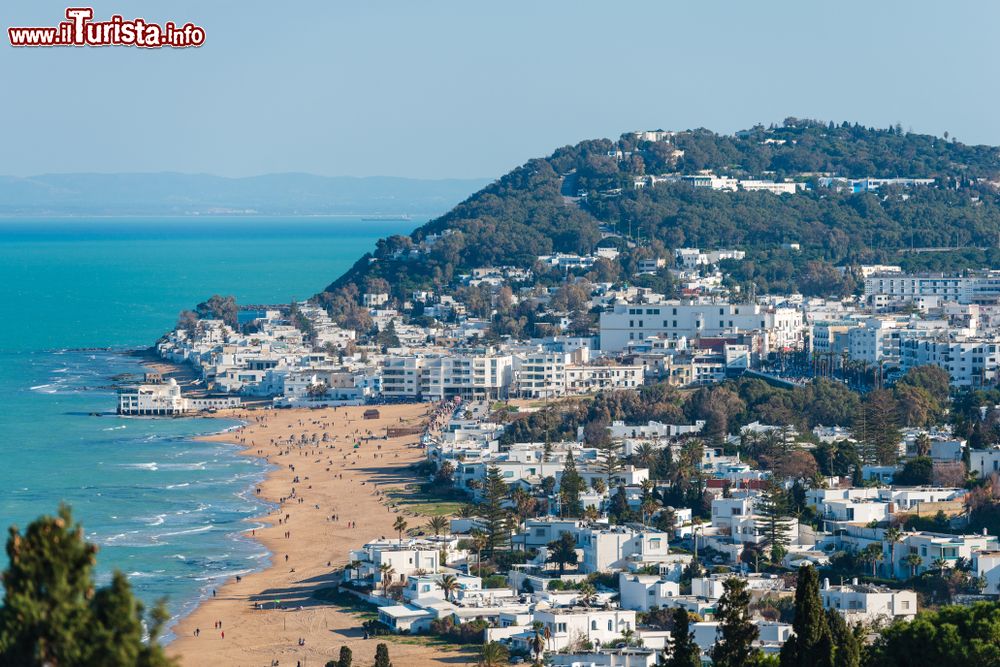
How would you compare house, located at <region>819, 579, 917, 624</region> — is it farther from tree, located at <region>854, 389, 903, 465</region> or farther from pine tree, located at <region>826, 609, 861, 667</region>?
tree, located at <region>854, 389, 903, 465</region>

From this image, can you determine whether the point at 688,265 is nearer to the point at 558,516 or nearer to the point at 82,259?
the point at 558,516

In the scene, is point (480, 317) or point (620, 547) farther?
point (480, 317)

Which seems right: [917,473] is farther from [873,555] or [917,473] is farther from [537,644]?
[537,644]

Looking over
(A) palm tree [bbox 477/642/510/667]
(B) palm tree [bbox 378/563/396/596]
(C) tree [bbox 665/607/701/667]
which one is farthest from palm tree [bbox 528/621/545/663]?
(C) tree [bbox 665/607/701/667]

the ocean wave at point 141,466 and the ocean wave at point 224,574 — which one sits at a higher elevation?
the ocean wave at point 141,466

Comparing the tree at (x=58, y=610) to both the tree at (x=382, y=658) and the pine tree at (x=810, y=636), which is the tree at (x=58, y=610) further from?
the tree at (x=382, y=658)

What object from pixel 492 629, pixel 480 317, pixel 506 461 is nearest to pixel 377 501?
pixel 506 461

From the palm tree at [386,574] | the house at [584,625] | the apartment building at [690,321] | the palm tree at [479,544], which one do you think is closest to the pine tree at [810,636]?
the house at [584,625]
